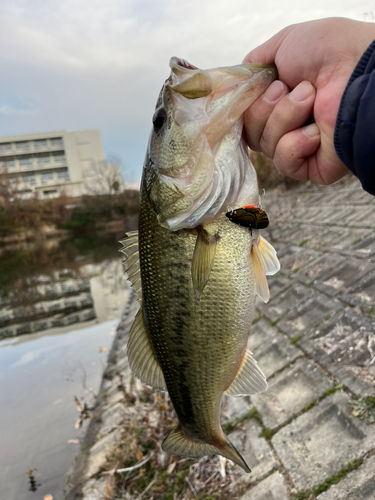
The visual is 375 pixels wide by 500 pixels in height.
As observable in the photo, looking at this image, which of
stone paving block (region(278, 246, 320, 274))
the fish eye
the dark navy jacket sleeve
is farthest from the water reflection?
the dark navy jacket sleeve

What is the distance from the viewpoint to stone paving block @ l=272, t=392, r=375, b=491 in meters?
2.84

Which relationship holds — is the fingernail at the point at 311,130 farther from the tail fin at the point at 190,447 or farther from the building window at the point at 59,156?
the building window at the point at 59,156

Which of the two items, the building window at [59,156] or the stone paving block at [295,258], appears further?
the building window at [59,156]

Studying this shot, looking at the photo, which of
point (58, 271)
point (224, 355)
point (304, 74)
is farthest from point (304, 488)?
point (58, 271)

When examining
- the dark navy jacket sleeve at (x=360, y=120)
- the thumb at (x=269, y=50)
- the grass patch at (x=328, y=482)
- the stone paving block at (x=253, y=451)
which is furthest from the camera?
the stone paving block at (x=253, y=451)

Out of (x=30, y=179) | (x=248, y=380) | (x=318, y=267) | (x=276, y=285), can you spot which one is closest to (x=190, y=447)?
(x=248, y=380)

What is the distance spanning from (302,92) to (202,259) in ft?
2.73

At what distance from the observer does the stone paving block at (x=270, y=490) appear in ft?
9.43

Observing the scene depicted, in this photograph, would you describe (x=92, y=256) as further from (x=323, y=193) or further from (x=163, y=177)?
(x=163, y=177)

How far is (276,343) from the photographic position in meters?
4.84

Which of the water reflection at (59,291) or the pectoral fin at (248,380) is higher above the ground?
the pectoral fin at (248,380)

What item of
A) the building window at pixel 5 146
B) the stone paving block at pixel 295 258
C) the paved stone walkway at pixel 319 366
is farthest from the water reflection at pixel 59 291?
the building window at pixel 5 146

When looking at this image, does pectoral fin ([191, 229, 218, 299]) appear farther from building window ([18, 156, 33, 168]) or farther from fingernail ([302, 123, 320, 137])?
building window ([18, 156, 33, 168])

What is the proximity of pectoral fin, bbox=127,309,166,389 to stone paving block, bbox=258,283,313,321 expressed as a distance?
12.8 ft
